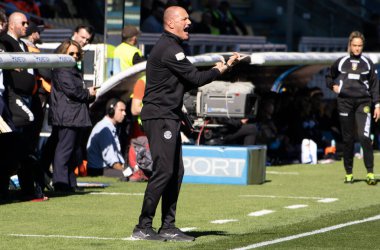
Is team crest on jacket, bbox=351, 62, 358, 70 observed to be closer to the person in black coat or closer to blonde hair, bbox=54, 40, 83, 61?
the person in black coat

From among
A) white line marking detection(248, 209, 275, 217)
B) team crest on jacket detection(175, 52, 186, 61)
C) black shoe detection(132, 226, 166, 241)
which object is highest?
team crest on jacket detection(175, 52, 186, 61)

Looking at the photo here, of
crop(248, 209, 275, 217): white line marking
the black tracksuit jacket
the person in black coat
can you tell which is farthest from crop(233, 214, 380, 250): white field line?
the person in black coat

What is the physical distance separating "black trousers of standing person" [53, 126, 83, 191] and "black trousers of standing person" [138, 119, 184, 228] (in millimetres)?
4731

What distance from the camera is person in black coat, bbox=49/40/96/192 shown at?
1612 centimetres

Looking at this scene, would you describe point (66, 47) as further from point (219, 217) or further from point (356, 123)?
point (356, 123)

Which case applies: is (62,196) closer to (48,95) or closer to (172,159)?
(48,95)

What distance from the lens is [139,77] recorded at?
1838 centimetres

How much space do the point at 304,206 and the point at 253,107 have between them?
4.66 meters

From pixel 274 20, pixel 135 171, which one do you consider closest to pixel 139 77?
pixel 135 171

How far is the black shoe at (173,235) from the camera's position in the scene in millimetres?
11555

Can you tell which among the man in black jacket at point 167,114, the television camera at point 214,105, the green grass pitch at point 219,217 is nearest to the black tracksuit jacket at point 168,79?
the man in black jacket at point 167,114

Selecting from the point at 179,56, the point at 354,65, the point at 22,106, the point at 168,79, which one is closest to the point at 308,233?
the point at 168,79

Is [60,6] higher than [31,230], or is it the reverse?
[60,6]

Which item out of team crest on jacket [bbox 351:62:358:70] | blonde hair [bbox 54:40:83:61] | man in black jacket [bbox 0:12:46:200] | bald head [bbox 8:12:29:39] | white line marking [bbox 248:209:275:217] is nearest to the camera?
white line marking [bbox 248:209:275:217]
